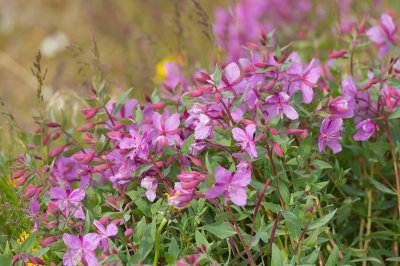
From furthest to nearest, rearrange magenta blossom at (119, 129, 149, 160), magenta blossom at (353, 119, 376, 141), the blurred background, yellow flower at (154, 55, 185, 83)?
the blurred background < yellow flower at (154, 55, 185, 83) < magenta blossom at (353, 119, 376, 141) < magenta blossom at (119, 129, 149, 160)

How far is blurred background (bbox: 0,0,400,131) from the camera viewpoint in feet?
10.2

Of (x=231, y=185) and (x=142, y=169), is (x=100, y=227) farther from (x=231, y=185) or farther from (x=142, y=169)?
(x=231, y=185)

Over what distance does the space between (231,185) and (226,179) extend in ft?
0.07

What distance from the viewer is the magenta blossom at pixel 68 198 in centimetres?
135

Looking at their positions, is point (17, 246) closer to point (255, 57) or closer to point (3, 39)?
point (255, 57)

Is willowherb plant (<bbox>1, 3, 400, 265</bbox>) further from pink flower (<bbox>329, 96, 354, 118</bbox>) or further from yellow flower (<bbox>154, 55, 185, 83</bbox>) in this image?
yellow flower (<bbox>154, 55, 185, 83</bbox>)

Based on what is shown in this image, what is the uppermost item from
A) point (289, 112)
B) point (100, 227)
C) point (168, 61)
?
point (289, 112)

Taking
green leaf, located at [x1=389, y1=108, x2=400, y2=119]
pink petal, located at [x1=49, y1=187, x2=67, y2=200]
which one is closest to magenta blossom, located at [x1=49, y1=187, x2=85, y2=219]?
pink petal, located at [x1=49, y1=187, x2=67, y2=200]

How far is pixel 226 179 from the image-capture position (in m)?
1.11

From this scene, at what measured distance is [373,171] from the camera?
5.35ft

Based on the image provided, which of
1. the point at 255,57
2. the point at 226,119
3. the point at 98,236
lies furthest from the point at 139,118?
the point at 255,57

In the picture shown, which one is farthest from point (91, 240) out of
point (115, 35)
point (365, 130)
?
point (115, 35)

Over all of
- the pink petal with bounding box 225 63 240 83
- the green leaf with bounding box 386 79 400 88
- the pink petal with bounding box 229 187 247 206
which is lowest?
the green leaf with bounding box 386 79 400 88

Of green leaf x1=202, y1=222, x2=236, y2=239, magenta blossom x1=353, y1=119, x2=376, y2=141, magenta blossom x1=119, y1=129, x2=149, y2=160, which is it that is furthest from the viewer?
magenta blossom x1=353, y1=119, x2=376, y2=141
